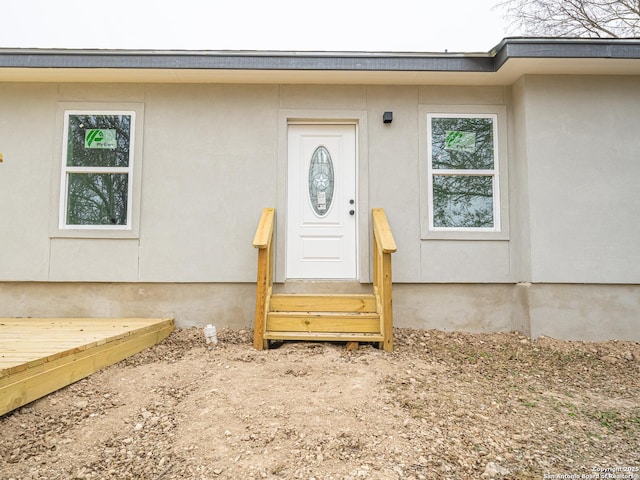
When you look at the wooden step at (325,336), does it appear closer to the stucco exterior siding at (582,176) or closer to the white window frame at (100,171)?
the stucco exterior siding at (582,176)

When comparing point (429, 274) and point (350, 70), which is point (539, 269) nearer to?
point (429, 274)

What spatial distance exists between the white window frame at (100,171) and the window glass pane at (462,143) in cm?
334

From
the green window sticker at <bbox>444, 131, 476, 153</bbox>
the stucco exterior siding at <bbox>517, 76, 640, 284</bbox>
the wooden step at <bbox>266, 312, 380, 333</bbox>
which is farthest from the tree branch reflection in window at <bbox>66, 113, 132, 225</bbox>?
the stucco exterior siding at <bbox>517, 76, 640, 284</bbox>

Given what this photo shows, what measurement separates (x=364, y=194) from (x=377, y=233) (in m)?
0.68

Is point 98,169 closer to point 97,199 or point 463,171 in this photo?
point 97,199

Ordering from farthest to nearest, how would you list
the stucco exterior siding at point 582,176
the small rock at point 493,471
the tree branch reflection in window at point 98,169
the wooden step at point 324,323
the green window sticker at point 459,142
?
the green window sticker at point 459,142
the tree branch reflection in window at point 98,169
the stucco exterior siding at point 582,176
the wooden step at point 324,323
the small rock at point 493,471

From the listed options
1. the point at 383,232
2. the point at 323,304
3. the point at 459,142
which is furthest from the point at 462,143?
the point at 323,304

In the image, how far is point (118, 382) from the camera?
2969mm

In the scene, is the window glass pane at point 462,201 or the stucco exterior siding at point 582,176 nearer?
the stucco exterior siding at point 582,176

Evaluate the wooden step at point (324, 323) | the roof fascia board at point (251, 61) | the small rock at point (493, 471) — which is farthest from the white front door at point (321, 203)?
the small rock at point (493, 471)

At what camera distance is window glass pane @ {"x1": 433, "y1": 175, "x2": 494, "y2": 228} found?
→ 4.64 meters

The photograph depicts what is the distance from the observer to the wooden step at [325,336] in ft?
12.1

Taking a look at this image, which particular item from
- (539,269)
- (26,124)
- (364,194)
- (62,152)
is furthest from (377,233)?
(26,124)

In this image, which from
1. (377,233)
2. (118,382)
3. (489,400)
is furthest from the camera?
(377,233)
